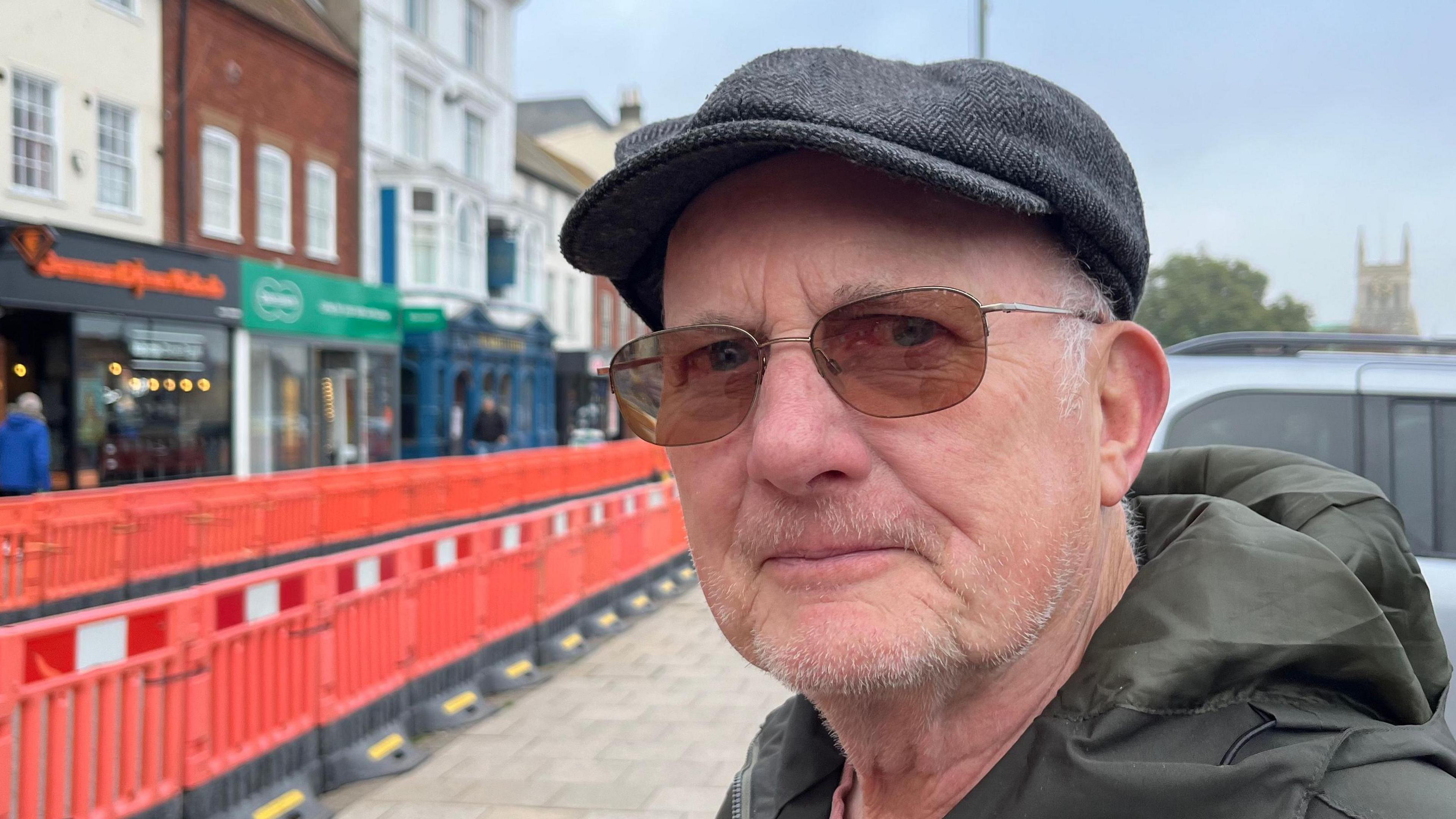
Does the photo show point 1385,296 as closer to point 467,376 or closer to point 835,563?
point 835,563

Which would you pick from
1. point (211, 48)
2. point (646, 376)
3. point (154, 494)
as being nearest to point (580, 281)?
point (211, 48)

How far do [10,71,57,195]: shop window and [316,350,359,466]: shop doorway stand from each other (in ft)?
24.0

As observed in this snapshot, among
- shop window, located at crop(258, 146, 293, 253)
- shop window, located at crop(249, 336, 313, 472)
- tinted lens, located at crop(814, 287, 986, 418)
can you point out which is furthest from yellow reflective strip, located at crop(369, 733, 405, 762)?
shop window, located at crop(258, 146, 293, 253)

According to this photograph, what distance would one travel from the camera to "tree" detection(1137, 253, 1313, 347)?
809 centimetres

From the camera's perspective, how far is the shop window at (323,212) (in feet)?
69.4

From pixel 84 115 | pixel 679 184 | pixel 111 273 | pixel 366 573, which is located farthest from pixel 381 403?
pixel 679 184

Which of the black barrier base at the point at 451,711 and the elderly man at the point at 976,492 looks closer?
the elderly man at the point at 976,492

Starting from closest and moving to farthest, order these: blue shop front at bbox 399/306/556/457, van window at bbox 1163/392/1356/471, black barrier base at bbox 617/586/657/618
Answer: van window at bbox 1163/392/1356/471 < black barrier base at bbox 617/586/657/618 < blue shop front at bbox 399/306/556/457

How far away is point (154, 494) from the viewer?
Result: 32.1 ft

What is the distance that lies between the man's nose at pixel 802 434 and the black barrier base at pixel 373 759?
14.9 ft

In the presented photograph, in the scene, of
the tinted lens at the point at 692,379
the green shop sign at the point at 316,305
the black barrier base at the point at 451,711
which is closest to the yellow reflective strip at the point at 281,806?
the black barrier base at the point at 451,711

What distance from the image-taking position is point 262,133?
63.4ft

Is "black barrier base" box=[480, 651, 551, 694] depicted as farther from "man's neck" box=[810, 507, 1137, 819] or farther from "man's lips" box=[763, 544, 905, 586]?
"man's lips" box=[763, 544, 905, 586]

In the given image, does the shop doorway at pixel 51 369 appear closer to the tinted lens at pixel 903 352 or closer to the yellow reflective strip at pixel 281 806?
the yellow reflective strip at pixel 281 806
